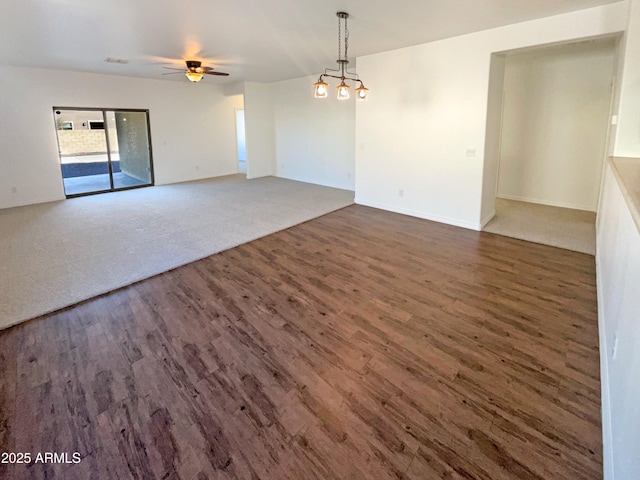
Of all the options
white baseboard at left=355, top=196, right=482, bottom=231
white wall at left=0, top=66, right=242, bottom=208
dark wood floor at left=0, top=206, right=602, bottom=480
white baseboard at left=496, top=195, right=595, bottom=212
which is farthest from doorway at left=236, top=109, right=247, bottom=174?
dark wood floor at left=0, top=206, right=602, bottom=480

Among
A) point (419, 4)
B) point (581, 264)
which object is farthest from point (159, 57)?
point (581, 264)

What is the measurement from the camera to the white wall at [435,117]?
167 inches

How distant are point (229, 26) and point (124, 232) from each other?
3.22m

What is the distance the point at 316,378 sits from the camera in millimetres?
2215

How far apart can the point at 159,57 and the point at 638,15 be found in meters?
6.38

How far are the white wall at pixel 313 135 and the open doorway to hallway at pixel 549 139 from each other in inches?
127

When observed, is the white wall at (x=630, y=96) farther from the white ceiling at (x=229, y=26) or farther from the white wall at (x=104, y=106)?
the white wall at (x=104, y=106)

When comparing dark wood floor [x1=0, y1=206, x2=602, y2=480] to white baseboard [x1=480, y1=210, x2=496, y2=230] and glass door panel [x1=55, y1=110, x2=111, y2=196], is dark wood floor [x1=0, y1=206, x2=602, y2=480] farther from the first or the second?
glass door panel [x1=55, y1=110, x2=111, y2=196]

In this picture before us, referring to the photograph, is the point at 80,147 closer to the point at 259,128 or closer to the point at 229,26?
the point at 259,128

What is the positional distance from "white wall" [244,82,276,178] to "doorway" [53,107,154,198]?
2.47 meters

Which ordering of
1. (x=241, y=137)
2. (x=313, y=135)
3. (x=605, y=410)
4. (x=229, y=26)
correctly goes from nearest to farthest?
(x=605, y=410), (x=229, y=26), (x=313, y=135), (x=241, y=137)

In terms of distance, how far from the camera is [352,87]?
23.3ft

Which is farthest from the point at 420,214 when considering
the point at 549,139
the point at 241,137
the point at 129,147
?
the point at 241,137

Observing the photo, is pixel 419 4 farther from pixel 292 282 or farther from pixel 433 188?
pixel 292 282
